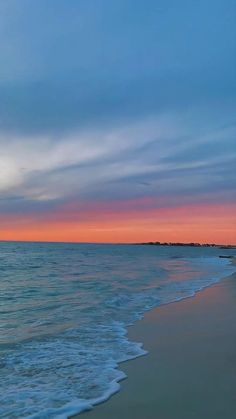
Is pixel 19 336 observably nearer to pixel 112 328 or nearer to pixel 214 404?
pixel 112 328

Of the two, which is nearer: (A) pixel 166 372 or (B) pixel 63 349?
(A) pixel 166 372

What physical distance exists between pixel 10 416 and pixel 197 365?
10.9 ft

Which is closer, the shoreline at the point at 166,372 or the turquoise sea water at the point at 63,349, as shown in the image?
the shoreline at the point at 166,372

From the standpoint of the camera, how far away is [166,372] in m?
6.85

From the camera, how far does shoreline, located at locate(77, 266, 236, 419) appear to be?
5245 millimetres

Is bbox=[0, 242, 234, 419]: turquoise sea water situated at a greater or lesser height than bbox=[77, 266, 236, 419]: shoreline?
lesser

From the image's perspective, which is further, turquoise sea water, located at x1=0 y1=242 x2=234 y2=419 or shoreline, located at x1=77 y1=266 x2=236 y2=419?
turquoise sea water, located at x1=0 y1=242 x2=234 y2=419

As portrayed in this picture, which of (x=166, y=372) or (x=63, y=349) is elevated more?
(x=166, y=372)

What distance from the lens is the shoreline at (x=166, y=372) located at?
525 centimetres

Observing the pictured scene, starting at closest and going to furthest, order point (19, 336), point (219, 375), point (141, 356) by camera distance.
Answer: point (219, 375)
point (141, 356)
point (19, 336)

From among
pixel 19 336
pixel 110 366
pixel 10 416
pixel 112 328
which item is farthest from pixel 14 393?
pixel 112 328

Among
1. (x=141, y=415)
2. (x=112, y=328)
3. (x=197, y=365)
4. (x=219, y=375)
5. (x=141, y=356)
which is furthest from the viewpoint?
(x=112, y=328)

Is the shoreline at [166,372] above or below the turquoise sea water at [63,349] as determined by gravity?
above

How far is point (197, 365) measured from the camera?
7.18 metres
